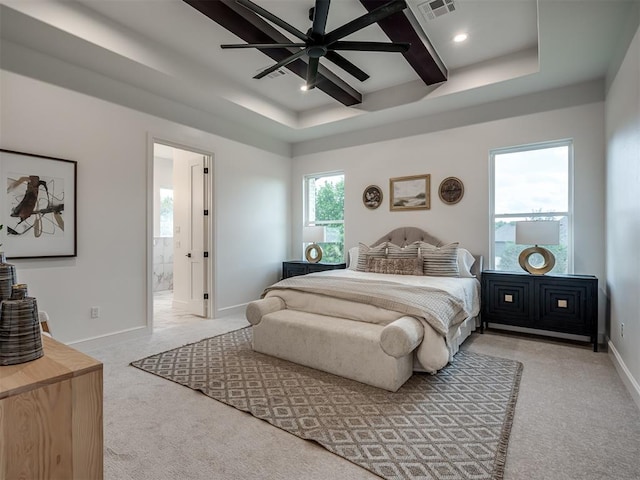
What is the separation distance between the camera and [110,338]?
3543 millimetres

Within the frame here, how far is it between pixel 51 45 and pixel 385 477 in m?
4.16

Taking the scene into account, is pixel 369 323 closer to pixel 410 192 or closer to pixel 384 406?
pixel 384 406

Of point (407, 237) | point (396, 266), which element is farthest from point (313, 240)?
point (396, 266)

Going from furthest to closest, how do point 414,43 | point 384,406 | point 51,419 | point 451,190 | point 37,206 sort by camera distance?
1. point 451,190
2. point 414,43
3. point 37,206
4. point 384,406
5. point 51,419

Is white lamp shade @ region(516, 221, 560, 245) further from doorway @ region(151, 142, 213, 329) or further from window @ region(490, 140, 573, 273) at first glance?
doorway @ region(151, 142, 213, 329)

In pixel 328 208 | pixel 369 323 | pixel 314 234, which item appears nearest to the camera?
pixel 369 323

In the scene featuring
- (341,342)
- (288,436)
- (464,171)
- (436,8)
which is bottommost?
(288,436)

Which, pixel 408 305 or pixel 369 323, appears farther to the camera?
pixel 369 323

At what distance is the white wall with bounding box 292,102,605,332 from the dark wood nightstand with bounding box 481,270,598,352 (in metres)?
0.39

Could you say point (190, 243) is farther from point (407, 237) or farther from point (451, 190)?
point (451, 190)

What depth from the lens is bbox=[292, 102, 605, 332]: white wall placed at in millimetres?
3697

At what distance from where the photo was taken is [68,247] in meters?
3.24

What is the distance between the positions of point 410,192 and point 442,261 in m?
1.30

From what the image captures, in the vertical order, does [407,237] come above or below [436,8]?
below
